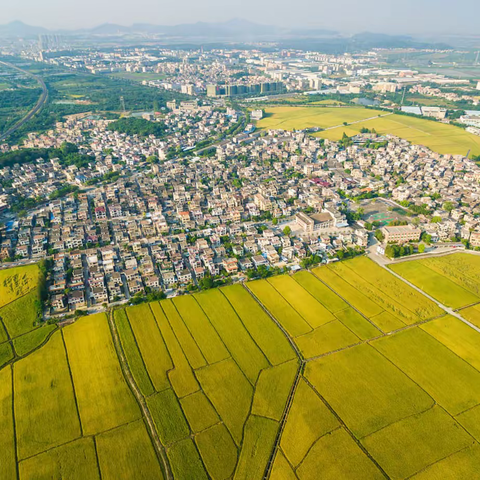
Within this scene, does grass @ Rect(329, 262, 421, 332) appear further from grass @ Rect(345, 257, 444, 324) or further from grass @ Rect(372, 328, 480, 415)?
grass @ Rect(372, 328, 480, 415)

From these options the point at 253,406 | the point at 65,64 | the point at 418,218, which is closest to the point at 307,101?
the point at 418,218

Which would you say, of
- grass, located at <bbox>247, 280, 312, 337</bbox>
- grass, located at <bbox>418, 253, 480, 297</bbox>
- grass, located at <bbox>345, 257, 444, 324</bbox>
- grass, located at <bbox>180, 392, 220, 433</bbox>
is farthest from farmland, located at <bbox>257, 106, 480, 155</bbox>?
grass, located at <bbox>180, 392, 220, 433</bbox>

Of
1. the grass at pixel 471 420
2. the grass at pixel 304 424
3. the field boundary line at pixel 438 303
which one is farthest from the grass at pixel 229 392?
A: the field boundary line at pixel 438 303

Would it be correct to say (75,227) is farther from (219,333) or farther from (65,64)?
A: (65,64)

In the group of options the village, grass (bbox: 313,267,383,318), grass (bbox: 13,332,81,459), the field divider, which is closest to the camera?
the field divider

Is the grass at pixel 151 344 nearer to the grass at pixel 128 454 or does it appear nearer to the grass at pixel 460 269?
the grass at pixel 128 454

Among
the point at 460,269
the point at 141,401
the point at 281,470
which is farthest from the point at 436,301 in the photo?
the point at 141,401
